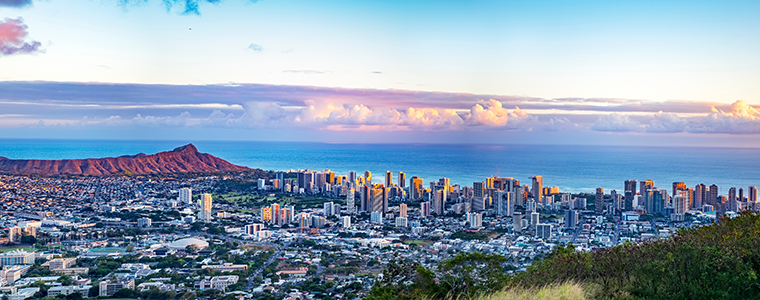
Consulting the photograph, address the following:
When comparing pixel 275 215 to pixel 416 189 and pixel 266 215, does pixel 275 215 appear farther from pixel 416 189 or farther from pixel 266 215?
pixel 416 189

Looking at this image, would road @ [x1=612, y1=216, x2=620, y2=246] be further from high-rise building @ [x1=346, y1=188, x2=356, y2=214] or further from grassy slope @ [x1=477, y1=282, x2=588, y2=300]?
grassy slope @ [x1=477, y1=282, x2=588, y2=300]

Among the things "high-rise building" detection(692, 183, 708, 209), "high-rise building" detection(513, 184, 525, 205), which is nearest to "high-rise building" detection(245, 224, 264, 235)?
"high-rise building" detection(513, 184, 525, 205)

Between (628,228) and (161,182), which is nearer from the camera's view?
(628,228)

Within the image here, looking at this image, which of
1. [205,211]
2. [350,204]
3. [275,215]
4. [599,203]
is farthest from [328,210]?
[599,203]

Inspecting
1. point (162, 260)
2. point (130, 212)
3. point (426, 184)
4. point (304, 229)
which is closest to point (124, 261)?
point (162, 260)

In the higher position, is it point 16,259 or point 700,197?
point 700,197

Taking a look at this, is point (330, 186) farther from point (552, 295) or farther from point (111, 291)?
point (552, 295)
